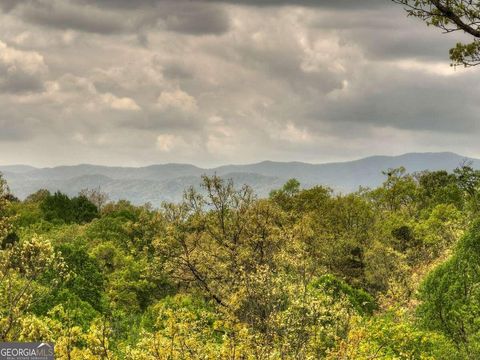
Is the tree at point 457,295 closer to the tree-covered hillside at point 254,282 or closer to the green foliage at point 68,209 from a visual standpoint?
the tree-covered hillside at point 254,282

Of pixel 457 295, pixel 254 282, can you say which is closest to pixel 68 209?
pixel 254 282

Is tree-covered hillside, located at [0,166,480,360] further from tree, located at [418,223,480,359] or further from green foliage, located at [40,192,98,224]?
green foliage, located at [40,192,98,224]

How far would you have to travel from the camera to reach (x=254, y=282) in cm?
2241

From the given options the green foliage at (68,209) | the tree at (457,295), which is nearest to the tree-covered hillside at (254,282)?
the tree at (457,295)

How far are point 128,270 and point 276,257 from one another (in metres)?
35.5

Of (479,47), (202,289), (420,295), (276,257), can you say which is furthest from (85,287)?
(479,47)

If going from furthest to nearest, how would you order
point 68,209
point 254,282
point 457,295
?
point 68,209 → point 457,295 → point 254,282

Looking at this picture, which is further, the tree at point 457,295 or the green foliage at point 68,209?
the green foliage at point 68,209

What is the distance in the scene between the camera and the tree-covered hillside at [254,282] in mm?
16484

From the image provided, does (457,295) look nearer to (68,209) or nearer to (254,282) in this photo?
(254,282)

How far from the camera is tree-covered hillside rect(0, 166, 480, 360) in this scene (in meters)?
16.5

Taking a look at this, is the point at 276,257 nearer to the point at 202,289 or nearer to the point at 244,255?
the point at 244,255

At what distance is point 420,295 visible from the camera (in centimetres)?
2566

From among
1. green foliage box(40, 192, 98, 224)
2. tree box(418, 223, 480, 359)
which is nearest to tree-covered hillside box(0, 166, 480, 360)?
tree box(418, 223, 480, 359)
